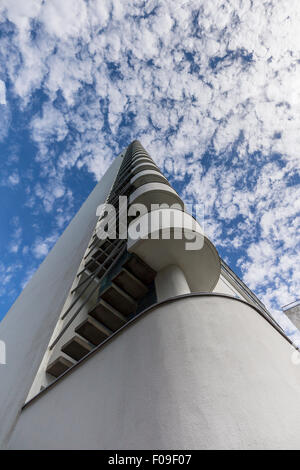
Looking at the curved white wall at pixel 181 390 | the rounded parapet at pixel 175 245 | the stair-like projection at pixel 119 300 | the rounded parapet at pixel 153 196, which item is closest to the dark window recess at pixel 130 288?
the stair-like projection at pixel 119 300

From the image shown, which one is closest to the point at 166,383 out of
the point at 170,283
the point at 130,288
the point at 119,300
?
the point at 170,283

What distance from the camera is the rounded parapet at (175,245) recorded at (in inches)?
164

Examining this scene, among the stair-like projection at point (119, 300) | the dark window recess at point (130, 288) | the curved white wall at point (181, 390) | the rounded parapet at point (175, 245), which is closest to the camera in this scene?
the curved white wall at point (181, 390)

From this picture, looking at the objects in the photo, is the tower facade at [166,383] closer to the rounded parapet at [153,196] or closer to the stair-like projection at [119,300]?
the stair-like projection at [119,300]

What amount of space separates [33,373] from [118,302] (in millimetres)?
1659

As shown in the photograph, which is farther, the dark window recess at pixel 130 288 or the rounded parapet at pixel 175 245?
the dark window recess at pixel 130 288

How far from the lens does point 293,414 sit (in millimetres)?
1751

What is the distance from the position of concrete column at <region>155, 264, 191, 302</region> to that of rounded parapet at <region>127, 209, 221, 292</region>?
126 mm

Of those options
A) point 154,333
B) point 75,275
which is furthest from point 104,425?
point 75,275

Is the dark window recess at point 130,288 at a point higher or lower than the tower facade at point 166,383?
higher

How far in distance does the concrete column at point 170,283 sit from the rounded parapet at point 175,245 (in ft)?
0.41

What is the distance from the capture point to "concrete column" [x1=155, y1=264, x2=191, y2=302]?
12.7 ft

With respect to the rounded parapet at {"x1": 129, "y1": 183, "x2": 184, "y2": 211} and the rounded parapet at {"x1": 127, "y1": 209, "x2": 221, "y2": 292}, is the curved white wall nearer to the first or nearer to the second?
the rounded parapet at {"x1": 127, "y1": 209, "x2": 221, "y2": 292}
